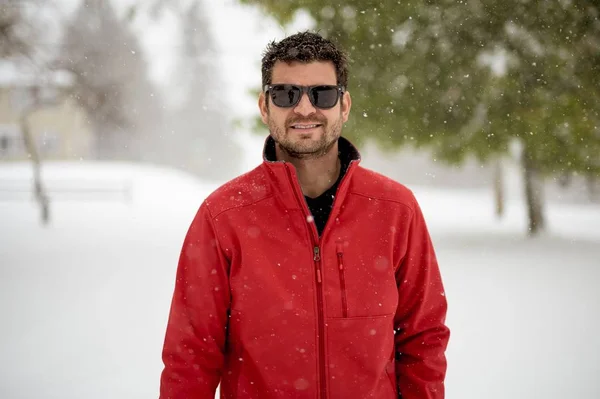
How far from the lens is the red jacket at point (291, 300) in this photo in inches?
68.2

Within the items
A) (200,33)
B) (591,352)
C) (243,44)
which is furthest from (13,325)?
(200,33)

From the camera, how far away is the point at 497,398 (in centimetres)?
372

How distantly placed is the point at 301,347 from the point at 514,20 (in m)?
7.41

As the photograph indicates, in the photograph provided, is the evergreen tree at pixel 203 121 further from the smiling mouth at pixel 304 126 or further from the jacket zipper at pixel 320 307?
the jacket zipper at pixel 320 307

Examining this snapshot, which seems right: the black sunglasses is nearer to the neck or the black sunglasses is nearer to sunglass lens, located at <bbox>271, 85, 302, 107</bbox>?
sunglass lens, located at <bbox>271, 85, 302, 107</bbox>

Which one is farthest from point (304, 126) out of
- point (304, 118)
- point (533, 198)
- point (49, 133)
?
point (49, 133)

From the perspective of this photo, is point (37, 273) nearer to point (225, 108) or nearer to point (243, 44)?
point (243, 44)

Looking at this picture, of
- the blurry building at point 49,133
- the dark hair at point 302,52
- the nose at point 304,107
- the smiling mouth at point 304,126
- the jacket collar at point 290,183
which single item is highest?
the blurry building at point 49,133

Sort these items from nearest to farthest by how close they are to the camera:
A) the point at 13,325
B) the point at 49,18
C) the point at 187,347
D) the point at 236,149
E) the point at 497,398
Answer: the point at 187,347 → the point at 497,398 → the point at 13,325 → the point at 49,18 → the point at 236,149

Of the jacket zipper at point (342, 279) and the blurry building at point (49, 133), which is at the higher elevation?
the blurry building at point (49, 133)

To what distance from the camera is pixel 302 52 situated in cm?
182

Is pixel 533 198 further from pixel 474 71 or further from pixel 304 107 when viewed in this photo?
pixel 304 107

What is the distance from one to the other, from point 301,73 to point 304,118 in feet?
0.60

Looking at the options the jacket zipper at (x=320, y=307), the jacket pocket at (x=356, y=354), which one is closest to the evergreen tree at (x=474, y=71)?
the jacket zipper at (x=320, y=307)
